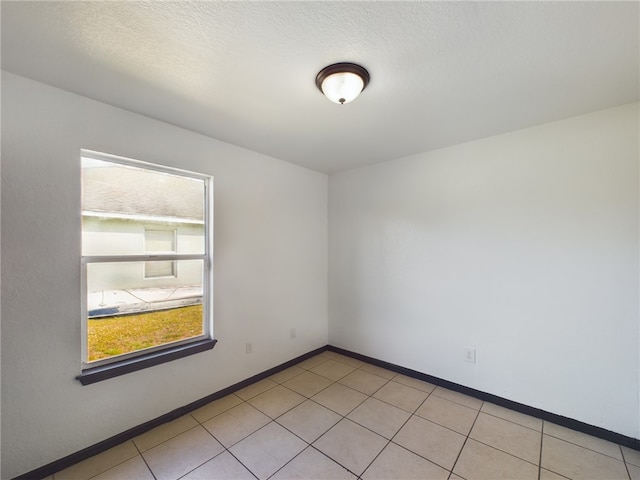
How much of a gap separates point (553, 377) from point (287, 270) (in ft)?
8.68

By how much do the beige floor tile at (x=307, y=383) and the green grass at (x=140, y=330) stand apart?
1.10 meters

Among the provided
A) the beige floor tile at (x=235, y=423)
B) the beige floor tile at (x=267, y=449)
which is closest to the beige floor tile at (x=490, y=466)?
the beige floor tile at (x=267, y=449)

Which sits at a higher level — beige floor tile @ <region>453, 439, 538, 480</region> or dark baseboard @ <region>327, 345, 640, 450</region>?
dark baseboard @ <region>327, 345, 640, 450</region>

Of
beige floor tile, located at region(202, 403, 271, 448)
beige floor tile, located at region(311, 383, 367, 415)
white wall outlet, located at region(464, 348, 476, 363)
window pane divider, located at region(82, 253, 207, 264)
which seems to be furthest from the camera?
white wall outlet, located at region(464, 348, 476, 363)

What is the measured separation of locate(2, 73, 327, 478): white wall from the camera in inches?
61.5

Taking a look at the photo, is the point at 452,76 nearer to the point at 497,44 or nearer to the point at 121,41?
the point at 497,44

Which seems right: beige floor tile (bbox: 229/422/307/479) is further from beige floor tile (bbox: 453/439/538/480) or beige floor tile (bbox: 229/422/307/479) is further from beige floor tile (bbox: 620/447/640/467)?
beige floor tile (bbox: 620/447/640/467)

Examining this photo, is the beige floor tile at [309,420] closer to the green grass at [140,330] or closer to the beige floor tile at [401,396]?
the beige floor tile at [401,396]

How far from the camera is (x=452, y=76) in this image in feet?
5.23

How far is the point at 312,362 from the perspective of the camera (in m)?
3.29

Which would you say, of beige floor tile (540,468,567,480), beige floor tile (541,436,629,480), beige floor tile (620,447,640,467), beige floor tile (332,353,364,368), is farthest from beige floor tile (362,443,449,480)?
beige floor tile (332,353,364,368)

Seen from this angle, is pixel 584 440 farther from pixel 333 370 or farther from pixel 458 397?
pixel 333 370

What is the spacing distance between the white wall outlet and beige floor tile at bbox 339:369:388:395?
2.79 ft

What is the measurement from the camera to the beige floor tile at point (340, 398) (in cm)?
236
